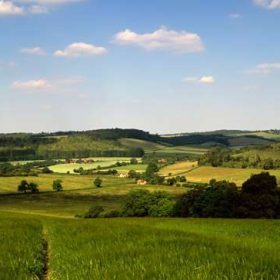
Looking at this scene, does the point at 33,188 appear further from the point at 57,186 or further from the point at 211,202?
the point at 211,202

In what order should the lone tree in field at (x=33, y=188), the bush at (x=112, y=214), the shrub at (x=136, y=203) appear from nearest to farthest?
the shrub at (x=136, y=203)
the bush at (x=112, y=214)
the lone tree in field at (x=33, y=188)

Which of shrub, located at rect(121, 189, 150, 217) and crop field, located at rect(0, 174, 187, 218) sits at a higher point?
shrub, located at rect(121, 189, 150, 217)

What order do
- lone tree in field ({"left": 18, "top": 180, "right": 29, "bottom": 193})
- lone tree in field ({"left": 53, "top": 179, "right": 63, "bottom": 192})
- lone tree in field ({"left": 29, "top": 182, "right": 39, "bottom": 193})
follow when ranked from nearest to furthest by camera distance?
lone tree in field ({"left": 18, "top": 180, "right": 29, "bottom": 193}), lone tree in field ({"left": 29, "top": 182, "right": 39, "bottom": 193}), lone tree in field ({"left": 53, "top": 179, "right": 63, "bottom": 192})

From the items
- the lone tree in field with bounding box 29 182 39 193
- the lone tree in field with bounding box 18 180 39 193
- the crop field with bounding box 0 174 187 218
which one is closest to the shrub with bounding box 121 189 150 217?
the crop field with bounding box 0 174 187 218

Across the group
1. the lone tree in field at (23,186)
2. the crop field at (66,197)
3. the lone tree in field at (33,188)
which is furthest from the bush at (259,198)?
the lone tree in field at (23,186)

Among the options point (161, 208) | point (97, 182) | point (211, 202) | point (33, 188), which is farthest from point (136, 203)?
point (97, 182)

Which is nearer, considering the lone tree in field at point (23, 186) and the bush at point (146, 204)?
the bush at point (146, 204)

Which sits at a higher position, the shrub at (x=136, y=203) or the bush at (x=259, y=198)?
the bush at (x=259, y=198)

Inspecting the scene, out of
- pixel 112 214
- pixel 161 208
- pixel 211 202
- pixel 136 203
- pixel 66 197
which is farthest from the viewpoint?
pixel 66 197

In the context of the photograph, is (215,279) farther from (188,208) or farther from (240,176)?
(240,176)

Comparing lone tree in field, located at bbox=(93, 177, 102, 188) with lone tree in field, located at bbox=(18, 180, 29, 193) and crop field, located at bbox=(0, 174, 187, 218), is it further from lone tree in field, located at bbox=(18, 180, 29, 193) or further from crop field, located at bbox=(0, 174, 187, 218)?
lone tree in field, located at bbox=(18, 180, 29, 193)

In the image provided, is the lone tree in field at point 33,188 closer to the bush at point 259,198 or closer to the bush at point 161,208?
the bush at point 161,208

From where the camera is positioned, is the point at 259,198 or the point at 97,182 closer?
the point at 259,198

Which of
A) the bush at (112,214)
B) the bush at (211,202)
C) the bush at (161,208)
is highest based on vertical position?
the bush at (211,202)
